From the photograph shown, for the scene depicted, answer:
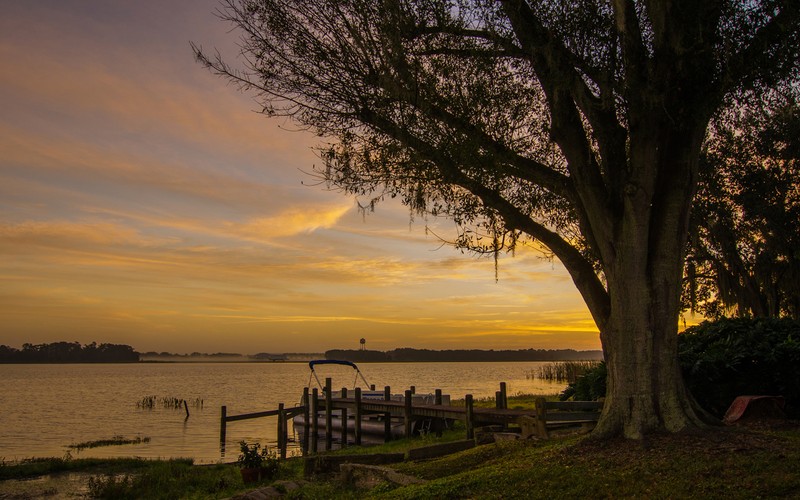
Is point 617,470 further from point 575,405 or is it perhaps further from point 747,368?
point 747,368

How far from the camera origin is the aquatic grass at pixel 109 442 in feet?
106

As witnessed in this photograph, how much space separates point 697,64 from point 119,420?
4762cm

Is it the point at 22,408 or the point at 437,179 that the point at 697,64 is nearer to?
the point at 437,179

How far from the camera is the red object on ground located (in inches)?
548

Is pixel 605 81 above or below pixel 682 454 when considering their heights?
above

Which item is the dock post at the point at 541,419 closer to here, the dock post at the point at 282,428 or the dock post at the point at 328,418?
the dock post at the point at 328,418

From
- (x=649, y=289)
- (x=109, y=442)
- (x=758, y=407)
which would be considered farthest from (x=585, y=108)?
(x=109, y=442)

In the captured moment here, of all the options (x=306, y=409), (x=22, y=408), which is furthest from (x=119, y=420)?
(x=306, y=409)

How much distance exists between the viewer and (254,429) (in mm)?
40781

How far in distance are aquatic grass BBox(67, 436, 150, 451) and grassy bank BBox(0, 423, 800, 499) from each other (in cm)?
2399

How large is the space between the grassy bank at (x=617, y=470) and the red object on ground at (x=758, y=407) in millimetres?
967

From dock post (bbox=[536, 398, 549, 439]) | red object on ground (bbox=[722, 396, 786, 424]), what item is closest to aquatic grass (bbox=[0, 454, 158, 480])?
dock post (bbox=[536, 398, 549, 439])

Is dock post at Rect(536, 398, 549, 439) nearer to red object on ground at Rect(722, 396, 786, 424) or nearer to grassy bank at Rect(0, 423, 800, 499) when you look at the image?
grassy bank at Rect(0, 423, 800, 499)

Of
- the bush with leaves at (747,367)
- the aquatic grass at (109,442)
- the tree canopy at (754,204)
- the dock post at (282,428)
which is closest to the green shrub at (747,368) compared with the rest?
the bush with leaves at (747,367)
